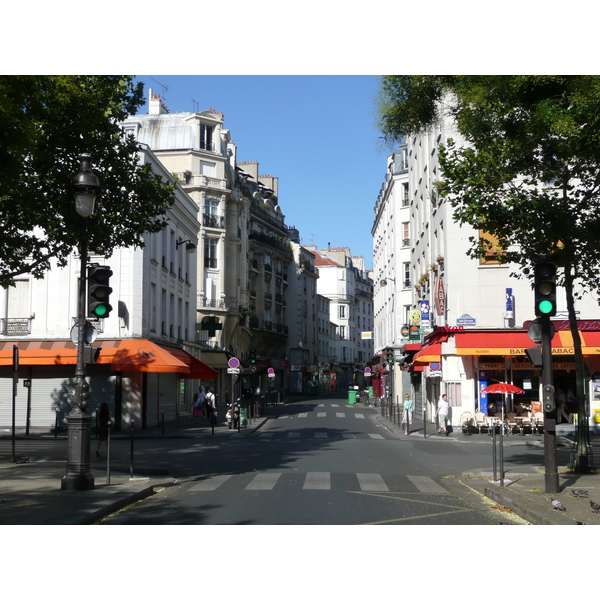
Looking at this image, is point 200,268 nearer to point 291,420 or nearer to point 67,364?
point 291,420

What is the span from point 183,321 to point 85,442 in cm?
2955

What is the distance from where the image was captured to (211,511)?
10305 millimetres

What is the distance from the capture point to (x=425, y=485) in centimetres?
1396

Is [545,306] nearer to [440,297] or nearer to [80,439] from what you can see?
[80,439]

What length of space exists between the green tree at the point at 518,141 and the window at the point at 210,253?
38.9 meters

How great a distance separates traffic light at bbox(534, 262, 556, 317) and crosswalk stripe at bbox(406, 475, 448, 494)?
11.9 ft

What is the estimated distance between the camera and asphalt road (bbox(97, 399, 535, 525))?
9.88 metres

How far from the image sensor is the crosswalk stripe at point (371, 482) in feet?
42.4

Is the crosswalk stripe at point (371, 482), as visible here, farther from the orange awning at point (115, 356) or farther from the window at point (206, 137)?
the window at point (206, 137)

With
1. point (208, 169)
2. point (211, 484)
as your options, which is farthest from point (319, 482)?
point (208, 169)

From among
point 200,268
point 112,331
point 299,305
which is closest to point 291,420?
point 112,331

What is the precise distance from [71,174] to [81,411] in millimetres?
5992

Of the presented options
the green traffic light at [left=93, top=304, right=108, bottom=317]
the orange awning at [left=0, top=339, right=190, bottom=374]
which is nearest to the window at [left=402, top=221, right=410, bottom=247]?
the orange awning at [left=0, top=339, right=190, bottom=374]

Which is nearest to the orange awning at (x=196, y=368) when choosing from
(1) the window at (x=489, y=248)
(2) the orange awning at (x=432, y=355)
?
(2) the orange awning at (x=432, y=355)
